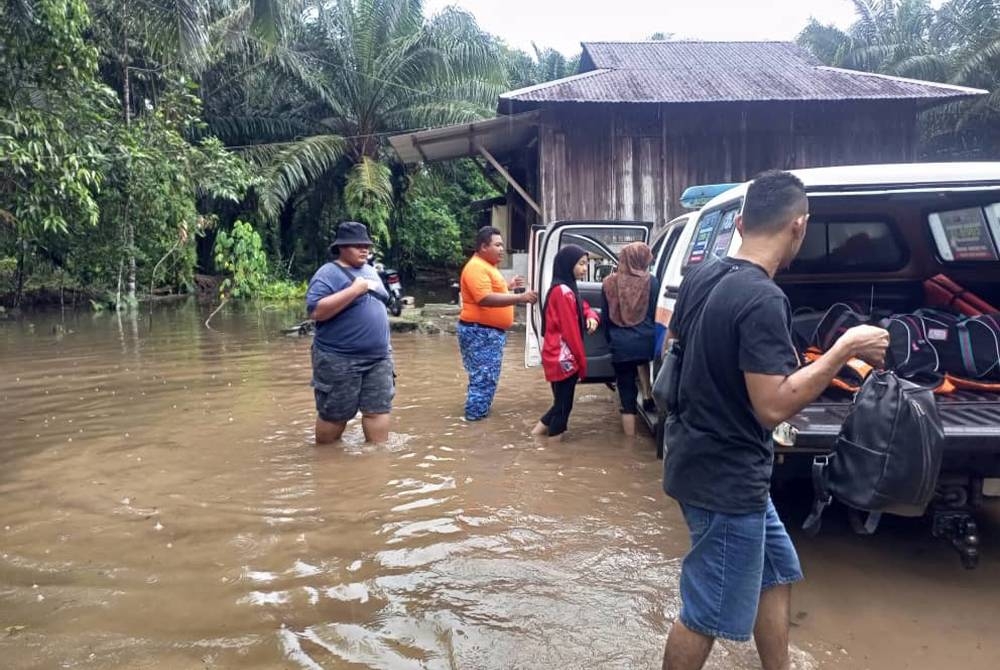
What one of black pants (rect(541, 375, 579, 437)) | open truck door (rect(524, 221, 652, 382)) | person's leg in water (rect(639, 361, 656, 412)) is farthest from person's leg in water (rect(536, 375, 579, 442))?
person's leg in water (rect(639, 361, 656, 412))

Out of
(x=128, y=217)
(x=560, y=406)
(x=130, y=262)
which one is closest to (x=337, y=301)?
(x=560, y=406)

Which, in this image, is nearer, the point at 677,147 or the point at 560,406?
the point at 560,406

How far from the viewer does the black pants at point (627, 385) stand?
6266 mm

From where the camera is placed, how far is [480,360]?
267 inches

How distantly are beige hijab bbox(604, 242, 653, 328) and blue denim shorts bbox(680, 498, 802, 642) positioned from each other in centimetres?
368

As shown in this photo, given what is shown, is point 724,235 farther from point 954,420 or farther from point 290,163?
point 290,163

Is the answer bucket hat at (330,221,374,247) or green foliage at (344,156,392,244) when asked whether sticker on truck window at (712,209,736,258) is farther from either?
green foliage at (344,156,392,244)

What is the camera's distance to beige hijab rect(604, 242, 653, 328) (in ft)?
19.6

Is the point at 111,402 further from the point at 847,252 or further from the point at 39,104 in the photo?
the point at 847,252

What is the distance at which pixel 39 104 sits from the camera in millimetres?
8812

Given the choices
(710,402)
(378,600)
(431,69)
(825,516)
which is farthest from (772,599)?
(431,69)

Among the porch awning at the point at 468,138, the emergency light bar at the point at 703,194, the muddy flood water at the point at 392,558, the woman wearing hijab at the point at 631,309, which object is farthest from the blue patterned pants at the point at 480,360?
the porch awning at the point at 468,138

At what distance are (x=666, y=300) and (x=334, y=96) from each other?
20.1m

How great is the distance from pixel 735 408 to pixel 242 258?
18.6 meters
